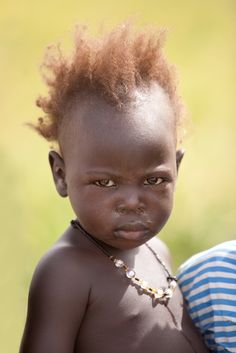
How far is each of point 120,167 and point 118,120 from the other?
125 millimetres

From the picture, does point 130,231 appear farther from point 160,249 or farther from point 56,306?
point 160,249

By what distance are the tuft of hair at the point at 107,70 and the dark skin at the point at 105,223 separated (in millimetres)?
40

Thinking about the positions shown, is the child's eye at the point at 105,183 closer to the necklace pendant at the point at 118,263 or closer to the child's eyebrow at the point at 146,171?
the child's eyebrow at the point at 146,171

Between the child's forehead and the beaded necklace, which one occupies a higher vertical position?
the child's forehead

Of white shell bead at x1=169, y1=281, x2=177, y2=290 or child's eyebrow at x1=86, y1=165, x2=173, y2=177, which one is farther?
white shell bead at x1=169, y1=281, x2=177, y2=290

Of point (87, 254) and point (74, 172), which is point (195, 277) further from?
point (74, 172)

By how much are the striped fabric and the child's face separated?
0.32 m

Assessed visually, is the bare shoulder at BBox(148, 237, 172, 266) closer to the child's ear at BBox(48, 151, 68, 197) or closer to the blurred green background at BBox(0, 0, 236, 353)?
the child's ear at BBox(48, 151, 68, 197)

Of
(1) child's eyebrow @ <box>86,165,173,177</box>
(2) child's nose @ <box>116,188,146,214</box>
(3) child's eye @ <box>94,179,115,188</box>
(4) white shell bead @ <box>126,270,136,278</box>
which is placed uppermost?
(1) child's eyebrow @ <box>86,165,173,177</box>

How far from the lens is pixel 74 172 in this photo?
2.25m

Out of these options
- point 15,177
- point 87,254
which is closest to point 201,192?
point 15,177

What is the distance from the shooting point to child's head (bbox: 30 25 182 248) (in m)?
2.20

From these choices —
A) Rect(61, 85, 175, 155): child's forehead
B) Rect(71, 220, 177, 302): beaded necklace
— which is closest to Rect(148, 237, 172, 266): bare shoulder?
Rect(71, 220, 177, 302): beaded necklace

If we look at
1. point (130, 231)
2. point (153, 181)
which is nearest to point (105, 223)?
point (130, 231)
